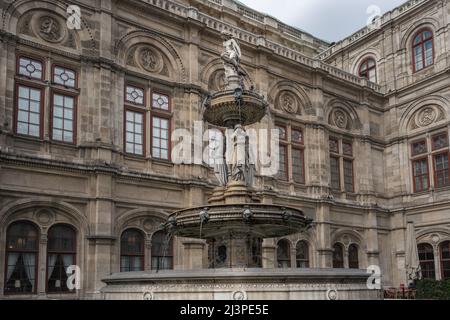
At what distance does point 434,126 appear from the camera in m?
24.3

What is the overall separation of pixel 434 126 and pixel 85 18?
53.7 ft

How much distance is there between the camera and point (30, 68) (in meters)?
15.9

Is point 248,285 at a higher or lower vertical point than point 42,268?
lower

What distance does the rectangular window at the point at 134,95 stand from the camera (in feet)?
59.0

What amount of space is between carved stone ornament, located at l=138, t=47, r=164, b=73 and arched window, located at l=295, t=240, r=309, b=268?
9.13 m

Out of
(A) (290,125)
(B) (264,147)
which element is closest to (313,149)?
(A) (290,125)

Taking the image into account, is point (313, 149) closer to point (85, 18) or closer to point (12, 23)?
point (85, 18)

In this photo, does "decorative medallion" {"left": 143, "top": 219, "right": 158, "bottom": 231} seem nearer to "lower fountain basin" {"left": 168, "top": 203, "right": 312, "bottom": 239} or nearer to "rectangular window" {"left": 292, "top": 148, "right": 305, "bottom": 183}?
"lower fountain basin" {"left": 168, "top": 203, "right": 312, "bottom": 239}

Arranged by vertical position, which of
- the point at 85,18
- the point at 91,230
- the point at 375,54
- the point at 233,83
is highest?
the point at 375,54

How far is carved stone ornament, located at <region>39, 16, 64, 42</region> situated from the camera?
16359 millimetres

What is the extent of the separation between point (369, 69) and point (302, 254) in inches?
467

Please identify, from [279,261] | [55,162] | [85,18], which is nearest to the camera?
[55,162]

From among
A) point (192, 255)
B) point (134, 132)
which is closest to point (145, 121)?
point (134, 132)

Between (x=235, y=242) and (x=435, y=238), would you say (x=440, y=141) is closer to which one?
(x=435, y=238)
